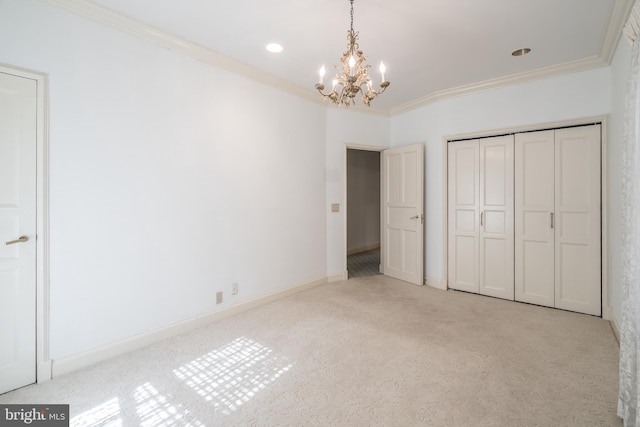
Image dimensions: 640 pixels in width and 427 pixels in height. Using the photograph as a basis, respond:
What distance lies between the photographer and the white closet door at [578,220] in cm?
339

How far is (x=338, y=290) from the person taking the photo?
441cm

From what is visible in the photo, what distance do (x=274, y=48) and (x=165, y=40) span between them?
103 centimetres

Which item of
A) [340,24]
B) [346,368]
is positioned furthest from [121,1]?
[346,368]

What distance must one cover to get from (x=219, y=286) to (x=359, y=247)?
4.93 meters

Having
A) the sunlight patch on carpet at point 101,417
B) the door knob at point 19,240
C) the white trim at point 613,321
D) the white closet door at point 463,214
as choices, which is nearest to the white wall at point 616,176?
the white trim at point 613,321

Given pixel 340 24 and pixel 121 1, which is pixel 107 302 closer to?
pixel 121 1

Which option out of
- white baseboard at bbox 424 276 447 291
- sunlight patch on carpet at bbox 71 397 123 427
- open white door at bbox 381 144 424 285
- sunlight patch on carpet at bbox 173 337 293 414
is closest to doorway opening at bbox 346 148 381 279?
open white door at bbox 381 144 424 285

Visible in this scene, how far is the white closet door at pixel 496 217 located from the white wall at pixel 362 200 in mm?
3600

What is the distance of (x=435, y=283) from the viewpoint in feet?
15.1

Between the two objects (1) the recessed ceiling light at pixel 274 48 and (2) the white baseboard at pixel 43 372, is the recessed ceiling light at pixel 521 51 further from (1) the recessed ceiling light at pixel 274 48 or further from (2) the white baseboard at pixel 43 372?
(2) the white baseboard at pixel 43 372

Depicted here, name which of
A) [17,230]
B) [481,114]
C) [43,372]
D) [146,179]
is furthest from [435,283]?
[17,230]

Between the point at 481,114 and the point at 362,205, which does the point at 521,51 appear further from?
the point at 362,205

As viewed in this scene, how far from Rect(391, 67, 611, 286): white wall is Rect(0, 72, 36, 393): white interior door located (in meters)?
4.51

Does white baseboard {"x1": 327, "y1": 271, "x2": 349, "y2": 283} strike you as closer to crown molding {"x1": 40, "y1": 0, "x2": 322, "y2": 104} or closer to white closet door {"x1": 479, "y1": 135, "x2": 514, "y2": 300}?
white closet door {"x1": 479, "y1": 135, "x2": 514, "y2": 300}
